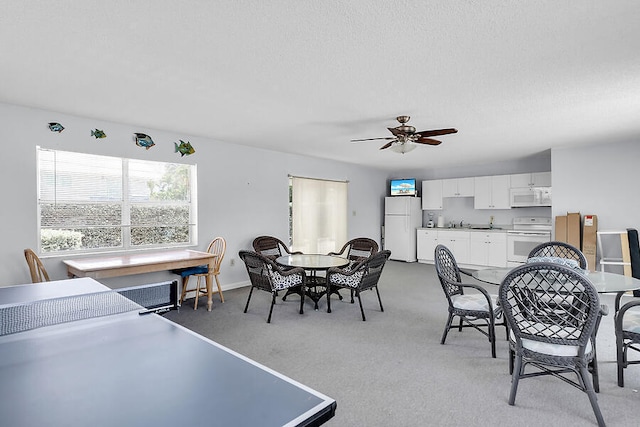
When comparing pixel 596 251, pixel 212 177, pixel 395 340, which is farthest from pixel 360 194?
pixel 395 340

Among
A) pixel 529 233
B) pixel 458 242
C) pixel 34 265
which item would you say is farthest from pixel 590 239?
pixel 34 265

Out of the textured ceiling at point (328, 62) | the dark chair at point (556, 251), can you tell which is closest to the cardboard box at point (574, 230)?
the textured ceiling at point (328, 62)

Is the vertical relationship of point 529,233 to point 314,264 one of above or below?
above

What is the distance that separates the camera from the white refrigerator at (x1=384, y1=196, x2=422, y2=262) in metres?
8.26

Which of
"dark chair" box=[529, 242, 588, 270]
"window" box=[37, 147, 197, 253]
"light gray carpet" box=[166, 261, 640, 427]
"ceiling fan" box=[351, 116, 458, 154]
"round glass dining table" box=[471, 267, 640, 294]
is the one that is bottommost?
"light gray carpet" box=[166, 261, 640, 427]

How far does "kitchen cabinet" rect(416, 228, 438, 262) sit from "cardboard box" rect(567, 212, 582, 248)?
2.76 m

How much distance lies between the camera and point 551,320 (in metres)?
2.21

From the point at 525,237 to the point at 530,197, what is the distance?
2.74 ft

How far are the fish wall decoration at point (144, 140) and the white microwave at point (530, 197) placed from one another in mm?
6695

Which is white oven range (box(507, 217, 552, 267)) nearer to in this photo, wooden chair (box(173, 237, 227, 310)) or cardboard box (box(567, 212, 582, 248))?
cardboard box (box(567, 212, 582, 248))

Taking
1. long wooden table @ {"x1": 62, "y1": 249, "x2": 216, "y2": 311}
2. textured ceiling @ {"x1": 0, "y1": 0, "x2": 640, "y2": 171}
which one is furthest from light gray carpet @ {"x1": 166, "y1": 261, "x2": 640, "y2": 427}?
textured ceiling @ {"x1": 0, "y1": 0, "x2": 640, "y2": 171}

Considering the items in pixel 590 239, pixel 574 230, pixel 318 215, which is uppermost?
pixel 318 215

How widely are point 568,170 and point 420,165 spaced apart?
2830 millimetres

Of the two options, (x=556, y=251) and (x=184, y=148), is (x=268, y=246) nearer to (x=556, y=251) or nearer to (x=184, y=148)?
(x=184, y=148)
